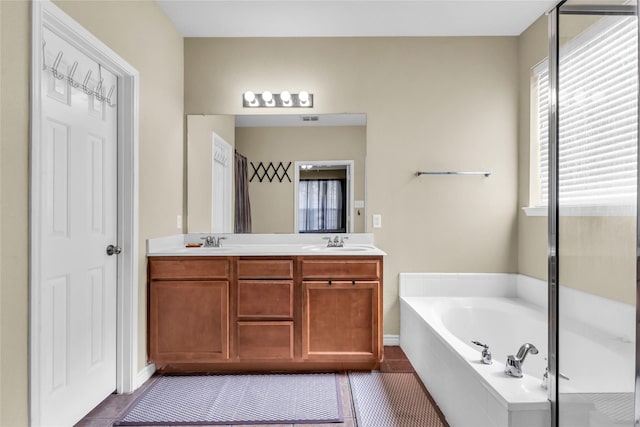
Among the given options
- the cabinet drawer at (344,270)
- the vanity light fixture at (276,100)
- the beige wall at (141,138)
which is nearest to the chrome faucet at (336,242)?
the cabinet drawer at (344,270)

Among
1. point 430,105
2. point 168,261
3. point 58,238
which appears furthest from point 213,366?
point 430,105

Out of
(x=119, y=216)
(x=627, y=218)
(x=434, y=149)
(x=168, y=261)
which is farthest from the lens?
(x=434, y=149)

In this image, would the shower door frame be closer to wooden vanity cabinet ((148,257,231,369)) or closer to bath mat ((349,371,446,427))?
bath mat ((349,371,446,427))

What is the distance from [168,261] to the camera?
253 centimetres

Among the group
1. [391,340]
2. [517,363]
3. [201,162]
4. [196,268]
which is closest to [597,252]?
[517,363]

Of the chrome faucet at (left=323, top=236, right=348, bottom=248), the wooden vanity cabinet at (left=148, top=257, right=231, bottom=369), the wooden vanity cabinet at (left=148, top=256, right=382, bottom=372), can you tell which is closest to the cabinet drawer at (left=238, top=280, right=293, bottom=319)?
the wooden vanity cabinet at (left=148, top=256, right=382, bottom=372)

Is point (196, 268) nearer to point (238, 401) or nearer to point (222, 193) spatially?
point (222, 193)

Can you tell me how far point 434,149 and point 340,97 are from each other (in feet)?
2.87

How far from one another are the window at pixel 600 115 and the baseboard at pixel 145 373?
8.33 ft

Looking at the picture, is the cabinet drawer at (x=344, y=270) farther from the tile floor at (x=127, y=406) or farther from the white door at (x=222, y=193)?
the white door at (x=222, y=193)

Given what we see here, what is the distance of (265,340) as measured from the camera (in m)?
2.53

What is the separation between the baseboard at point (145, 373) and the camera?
2.42m

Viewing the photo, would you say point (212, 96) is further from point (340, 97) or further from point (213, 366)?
point (213, 366)

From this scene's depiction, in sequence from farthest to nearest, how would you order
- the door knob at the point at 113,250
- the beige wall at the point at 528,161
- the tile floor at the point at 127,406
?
the beige wall at the point at 528,161, the door knob at the point at 113,250, the tile floor at the point at 127,406
